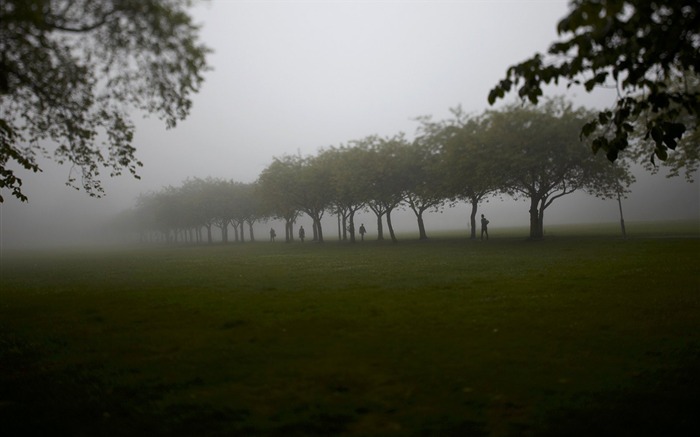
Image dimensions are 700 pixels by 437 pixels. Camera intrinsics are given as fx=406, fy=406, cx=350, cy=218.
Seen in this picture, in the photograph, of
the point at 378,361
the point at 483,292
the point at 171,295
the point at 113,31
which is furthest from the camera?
the point at 171,295

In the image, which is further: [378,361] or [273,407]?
[378,361]

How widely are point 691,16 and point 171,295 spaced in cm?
1606

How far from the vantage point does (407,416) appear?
507 cm

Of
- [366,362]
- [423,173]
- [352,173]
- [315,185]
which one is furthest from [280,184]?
[366,362]

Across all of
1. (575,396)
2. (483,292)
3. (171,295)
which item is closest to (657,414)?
(575,396)

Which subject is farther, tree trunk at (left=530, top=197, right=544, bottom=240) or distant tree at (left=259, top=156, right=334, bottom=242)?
distant tree at (left=259, top=156, right=334, bottom=242)

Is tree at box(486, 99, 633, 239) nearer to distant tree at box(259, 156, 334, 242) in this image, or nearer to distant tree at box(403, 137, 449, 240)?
distant tree at box(403, 137, 449, 240)

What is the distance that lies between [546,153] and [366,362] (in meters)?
36.4

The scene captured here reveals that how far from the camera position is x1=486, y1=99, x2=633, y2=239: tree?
123 ft

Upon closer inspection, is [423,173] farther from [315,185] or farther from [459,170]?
[315,185]

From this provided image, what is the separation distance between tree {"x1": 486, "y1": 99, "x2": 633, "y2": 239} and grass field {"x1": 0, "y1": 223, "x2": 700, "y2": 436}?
25.4 metres

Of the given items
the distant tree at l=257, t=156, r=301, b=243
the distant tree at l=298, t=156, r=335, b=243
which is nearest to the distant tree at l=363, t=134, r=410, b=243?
the distant tree at l=298, t=156, r=335, b=243

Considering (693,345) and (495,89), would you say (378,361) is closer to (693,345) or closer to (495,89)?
(495,89)

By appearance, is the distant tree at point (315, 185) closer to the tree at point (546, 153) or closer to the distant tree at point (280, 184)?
the distant tree at point (280, 184)
